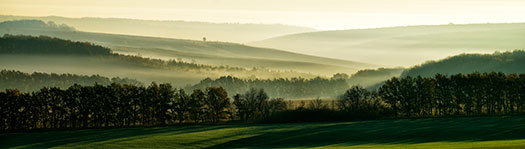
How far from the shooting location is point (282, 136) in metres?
80.2

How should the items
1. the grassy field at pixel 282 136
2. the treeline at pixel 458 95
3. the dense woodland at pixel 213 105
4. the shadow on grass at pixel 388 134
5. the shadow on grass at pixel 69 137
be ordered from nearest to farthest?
the shadow on grass at pixel 388 134
the grassy field at pixel 282 136
the shadow on grass at pixel 69 137
the dense woodland at pixel 213 105
the treeline at pixel 458 95

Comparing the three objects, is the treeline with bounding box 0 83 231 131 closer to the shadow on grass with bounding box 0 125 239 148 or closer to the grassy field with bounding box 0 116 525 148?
the shadow on grass with bounding box 0 125 239 148

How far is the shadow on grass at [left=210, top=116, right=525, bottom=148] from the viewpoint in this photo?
2616 inches

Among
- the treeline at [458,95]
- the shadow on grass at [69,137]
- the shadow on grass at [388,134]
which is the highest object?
the treeline at [458,95]

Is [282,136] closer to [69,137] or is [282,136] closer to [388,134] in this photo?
[388,134]

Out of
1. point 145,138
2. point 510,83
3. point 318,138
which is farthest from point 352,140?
point 510,83

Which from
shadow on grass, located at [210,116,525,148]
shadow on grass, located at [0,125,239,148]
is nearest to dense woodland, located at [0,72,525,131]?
shadow on grass, located at [0,125,239,148]

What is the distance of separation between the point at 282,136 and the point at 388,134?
13177 mm

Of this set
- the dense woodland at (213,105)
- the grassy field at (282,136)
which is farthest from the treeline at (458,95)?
the grassy field at (282,136)

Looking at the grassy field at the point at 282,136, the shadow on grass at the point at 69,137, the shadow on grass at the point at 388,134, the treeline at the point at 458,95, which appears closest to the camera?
the shadow on grass at the point at 388,134

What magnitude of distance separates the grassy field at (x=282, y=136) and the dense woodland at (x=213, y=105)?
2164 centimetres

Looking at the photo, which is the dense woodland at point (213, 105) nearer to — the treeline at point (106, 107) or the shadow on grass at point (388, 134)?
the treeline at point (106, 107)

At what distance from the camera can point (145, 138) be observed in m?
84.4

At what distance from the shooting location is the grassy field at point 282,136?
68.9 metres
